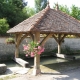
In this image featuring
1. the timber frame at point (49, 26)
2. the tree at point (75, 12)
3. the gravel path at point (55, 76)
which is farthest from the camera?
the tree at point (75, 12)

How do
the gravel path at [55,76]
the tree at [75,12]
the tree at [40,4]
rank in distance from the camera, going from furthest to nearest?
the tree at [40,4]
the tree at [75,12]
the gravel path at [55,76]

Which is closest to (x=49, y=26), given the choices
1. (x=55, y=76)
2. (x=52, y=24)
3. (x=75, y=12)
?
(x=52, y=24)

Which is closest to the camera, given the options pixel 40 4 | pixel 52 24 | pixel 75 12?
pixel 52 24

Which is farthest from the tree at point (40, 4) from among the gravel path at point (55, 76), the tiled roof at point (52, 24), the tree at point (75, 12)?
the gravel path at point (55, 76)

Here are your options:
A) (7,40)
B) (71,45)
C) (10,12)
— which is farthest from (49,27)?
(10,12)

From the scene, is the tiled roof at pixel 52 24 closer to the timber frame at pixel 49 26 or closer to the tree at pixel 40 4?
the timber frame at pixel 49 26

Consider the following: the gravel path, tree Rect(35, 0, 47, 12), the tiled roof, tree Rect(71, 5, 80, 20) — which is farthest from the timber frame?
tree Rect(35, 0, 47, 12)

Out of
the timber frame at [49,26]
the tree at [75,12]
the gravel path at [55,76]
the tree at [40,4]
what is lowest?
the gravel path at [55,76]

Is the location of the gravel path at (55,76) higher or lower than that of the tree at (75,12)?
lower

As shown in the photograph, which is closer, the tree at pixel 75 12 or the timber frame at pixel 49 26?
the timber frame at pixel 49 26

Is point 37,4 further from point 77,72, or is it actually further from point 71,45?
point 77,72

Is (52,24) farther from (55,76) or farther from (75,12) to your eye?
(75,12)

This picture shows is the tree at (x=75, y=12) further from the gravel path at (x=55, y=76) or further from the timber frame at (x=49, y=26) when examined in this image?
the gravel path at (x=55, y=76)

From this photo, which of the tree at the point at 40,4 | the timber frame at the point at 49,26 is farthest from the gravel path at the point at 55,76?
the tree at the point at 40,4
